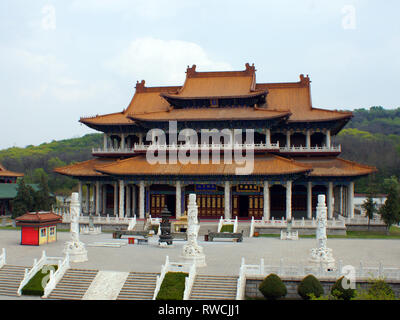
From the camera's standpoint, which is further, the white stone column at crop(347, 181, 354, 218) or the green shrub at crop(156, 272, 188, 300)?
the white stone column at crop(347, 181, 354, 218)

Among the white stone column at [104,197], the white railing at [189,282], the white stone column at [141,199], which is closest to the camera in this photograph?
the white railing at [189,282]

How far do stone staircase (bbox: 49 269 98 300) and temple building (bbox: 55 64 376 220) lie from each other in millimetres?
21806

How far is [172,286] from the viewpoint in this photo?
22766mm

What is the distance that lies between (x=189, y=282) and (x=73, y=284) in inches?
247

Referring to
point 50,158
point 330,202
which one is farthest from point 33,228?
point 50,158

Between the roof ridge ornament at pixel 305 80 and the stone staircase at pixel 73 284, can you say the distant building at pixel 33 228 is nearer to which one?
the stone staircase at pixel 73 284

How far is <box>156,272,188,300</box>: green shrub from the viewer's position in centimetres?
2202

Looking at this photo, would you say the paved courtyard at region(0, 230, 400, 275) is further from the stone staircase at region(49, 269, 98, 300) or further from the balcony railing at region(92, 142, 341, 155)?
the balcony railing at region(92, 142, 341, 155)

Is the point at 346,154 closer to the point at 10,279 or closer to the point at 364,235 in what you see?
the point at 364,235

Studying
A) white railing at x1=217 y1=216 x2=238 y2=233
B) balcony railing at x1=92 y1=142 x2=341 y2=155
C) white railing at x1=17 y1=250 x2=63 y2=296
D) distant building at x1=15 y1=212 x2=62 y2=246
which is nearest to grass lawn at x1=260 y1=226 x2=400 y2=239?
white railing at x1=217 y1=216 x2=238 y2=233

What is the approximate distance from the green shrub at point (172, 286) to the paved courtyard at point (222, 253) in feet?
5.86

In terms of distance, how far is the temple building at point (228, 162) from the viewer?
46.8m

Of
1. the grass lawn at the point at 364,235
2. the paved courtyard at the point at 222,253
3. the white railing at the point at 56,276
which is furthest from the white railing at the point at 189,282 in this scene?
the grass lawn at the point at 364,235

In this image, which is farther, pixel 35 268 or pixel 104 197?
pixel 104 197
